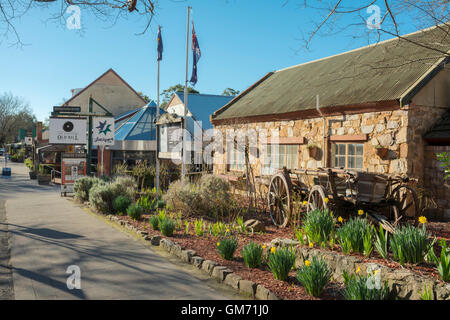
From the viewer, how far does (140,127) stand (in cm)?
2886

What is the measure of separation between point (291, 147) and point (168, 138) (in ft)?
20.5

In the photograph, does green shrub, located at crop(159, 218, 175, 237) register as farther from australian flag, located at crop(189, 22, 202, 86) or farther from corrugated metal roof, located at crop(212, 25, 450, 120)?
australian flag, located at crop(189, 22, 202, 86)

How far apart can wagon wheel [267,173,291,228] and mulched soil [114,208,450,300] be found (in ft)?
0.69

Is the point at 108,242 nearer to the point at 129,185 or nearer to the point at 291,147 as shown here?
the point at 129,185

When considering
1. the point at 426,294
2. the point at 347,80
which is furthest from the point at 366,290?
the point at 347,80

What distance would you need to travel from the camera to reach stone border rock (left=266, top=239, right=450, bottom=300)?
13.3ft

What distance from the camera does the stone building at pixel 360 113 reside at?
9906 millimetres

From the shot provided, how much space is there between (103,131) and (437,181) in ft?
47.4

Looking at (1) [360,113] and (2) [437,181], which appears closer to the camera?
(2) [437,181]

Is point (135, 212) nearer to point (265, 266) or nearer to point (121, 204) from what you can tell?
point (121, 204)

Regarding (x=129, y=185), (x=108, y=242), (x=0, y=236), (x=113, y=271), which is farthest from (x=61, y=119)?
(x=113, y=271)

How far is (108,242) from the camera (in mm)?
7820

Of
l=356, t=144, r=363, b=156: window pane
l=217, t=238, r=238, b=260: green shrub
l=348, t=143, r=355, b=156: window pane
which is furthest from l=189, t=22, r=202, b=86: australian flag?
l=217, t=238, r=238, b=260: green shrub

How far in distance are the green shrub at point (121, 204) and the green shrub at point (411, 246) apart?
7799 mm
